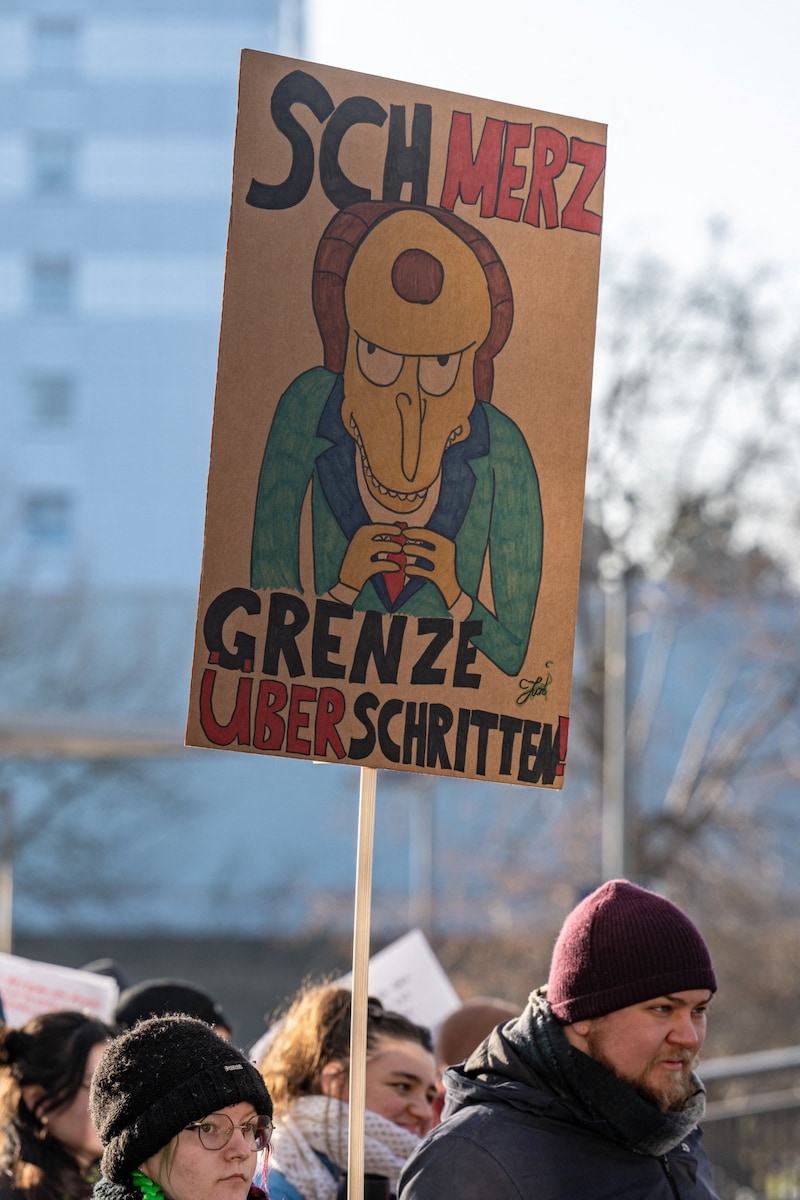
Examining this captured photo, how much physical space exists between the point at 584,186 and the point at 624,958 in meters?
1.54

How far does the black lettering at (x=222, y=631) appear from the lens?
306cm

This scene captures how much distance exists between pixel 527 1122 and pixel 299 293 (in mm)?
1574

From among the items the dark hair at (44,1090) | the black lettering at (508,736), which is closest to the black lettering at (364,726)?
the black lettering at (508,736)

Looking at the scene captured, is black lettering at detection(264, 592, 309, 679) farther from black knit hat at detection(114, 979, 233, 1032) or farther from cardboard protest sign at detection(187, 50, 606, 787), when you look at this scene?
black knit hat at detection(114, 979, 233, 1032)

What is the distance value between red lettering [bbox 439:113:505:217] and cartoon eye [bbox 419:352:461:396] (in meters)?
0.31

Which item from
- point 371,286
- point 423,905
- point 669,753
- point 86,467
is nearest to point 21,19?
point 86,467

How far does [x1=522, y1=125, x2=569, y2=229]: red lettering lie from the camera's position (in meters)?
3.35

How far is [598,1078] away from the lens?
2.95 meters

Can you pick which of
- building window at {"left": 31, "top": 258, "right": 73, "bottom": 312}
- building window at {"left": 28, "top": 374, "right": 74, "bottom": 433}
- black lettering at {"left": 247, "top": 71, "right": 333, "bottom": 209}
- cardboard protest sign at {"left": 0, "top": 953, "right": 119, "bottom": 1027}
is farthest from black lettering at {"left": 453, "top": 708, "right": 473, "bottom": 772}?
building window at {"left": 31, "top": 258, "right": 73, "bottom": 312}

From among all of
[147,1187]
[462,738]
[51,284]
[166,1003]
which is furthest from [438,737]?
[51,284]

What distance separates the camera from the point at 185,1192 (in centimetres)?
269

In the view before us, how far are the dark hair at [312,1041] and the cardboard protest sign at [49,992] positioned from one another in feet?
3.41

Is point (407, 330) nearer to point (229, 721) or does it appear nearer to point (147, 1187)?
point (229, 721)

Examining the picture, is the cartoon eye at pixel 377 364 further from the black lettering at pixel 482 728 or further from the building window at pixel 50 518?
the building window at pixel 50 518
